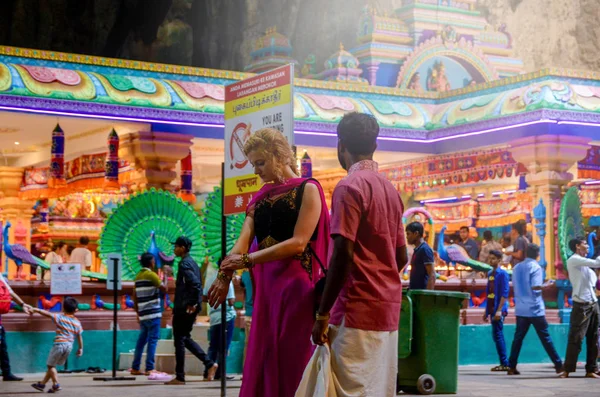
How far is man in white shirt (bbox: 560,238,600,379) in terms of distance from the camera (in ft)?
43.5

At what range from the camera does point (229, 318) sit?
13.3m

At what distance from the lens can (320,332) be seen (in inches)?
212

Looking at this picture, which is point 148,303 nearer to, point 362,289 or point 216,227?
point 216,227

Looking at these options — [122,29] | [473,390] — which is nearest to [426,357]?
[473,390]

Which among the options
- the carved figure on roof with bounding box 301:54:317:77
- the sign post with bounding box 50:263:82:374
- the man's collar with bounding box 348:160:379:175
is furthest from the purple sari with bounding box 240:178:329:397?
the carved figure on roof with bounding box 301:54:317:77

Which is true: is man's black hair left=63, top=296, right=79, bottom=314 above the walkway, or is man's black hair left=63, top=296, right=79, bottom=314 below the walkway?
above

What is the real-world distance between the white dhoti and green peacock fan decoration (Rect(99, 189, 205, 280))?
9.89 metres

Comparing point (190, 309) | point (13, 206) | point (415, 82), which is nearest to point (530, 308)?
point (190, 309)

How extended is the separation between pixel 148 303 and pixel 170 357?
1261 millimetres

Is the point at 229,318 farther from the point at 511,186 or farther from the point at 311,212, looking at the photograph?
the point at 511,186

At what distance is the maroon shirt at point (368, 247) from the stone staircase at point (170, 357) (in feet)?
30.1

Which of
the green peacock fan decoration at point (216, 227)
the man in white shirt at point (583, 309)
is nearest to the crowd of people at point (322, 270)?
the green peacock fan decoration at point (216, 227)

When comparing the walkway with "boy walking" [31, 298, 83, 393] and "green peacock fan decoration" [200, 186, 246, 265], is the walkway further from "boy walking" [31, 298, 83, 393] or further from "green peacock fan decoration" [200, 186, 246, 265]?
"green peacock fan decoration" [200, 186, 246, 265]

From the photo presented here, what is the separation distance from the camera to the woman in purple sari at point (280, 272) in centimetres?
589
